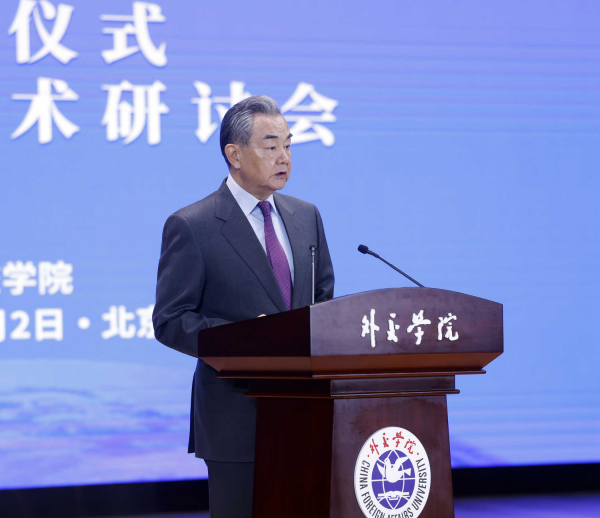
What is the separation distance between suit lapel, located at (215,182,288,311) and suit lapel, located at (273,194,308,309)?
0.07 m

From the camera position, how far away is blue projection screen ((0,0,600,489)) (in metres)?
2.78

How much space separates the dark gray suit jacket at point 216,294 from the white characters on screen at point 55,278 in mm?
1355

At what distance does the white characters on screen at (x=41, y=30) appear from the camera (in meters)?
2.80

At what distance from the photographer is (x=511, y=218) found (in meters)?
3.11

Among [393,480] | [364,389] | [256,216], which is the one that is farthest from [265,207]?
[393,480]

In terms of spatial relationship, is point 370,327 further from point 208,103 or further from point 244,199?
point 208,103

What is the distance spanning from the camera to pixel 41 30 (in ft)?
9.20

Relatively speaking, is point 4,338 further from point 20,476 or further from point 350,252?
point 350,252

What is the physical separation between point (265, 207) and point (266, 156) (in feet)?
0.39

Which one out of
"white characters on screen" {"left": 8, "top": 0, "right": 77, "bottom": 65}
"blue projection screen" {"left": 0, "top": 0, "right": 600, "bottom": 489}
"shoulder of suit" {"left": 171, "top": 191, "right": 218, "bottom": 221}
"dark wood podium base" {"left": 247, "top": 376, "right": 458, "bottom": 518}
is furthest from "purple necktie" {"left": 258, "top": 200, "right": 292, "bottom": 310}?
"white characters on screen" {"left": 8, "top": 0, "right": 77, "bottom": 65}

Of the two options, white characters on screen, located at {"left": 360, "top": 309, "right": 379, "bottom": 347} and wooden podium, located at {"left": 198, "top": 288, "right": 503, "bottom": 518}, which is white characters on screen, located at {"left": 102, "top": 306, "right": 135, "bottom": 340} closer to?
wooden podium, located at {"left": 198, "top": 288, "right": 503, "bottom": 518}

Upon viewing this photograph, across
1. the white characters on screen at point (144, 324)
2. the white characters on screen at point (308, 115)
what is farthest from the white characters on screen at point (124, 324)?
the white characters on screen at point (308, 115)

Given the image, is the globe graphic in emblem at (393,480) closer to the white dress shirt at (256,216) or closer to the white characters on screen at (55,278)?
the white dress shirt at (256,216)

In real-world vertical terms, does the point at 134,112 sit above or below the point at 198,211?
above
